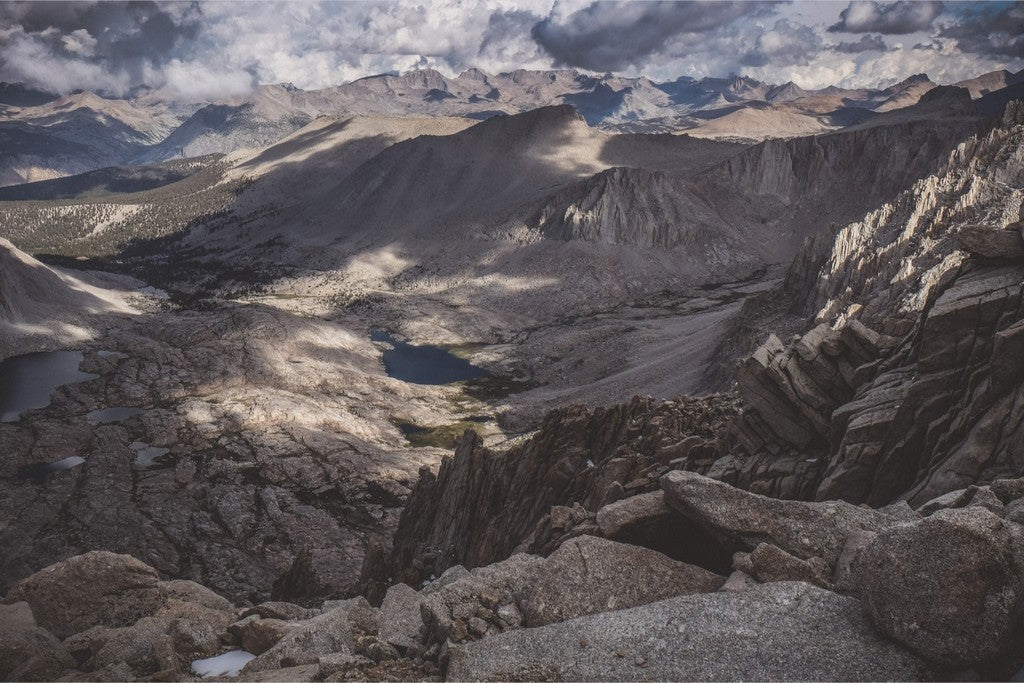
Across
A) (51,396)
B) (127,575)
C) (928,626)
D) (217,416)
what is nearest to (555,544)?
(928,626)

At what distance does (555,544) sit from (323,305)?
117030 mm

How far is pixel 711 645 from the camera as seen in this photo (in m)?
10.0

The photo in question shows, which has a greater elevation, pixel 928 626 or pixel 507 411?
pixel 928 626

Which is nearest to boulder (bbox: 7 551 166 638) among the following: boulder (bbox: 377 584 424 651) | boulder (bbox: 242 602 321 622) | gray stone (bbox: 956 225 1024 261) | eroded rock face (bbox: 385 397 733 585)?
boulder (bbox: 242 602 321 622)

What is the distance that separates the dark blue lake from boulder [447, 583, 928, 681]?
79054mm

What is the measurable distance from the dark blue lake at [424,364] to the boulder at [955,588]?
8228cm

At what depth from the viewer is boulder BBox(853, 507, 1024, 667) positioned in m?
8.43

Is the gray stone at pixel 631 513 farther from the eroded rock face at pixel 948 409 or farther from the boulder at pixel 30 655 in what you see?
the boulder at pixel 30 655

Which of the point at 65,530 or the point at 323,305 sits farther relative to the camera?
the point at 323,305

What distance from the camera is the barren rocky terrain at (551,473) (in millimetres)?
10414

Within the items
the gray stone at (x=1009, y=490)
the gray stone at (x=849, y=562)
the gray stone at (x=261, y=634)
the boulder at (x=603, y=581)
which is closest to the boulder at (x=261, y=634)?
the gray stone at (x=261, y=634)

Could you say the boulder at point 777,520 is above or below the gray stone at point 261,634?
above

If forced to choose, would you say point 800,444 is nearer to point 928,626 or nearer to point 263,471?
point 928,626

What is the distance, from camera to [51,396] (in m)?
66.6
